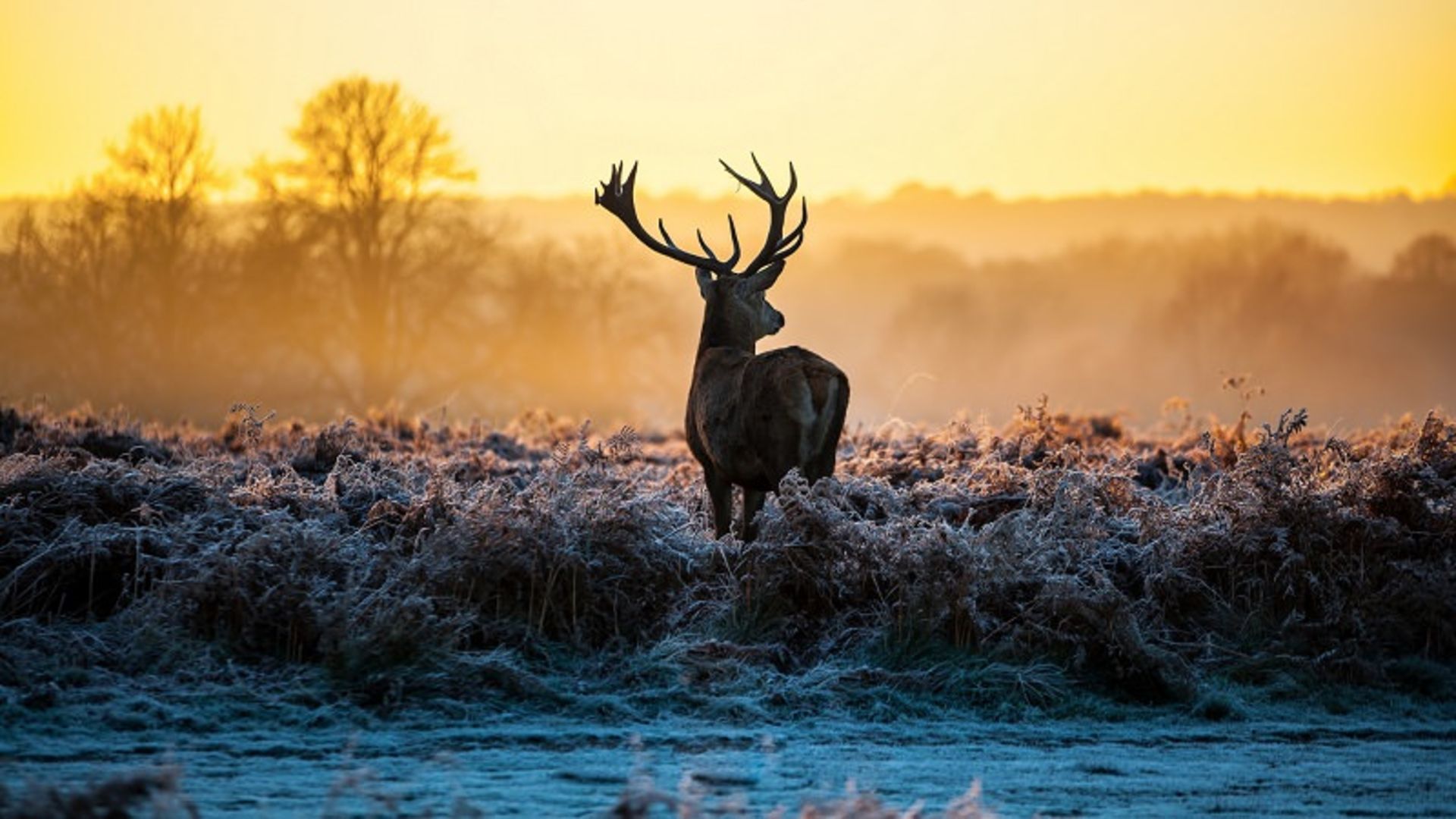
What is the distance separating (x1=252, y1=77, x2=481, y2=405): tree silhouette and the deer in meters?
33.9

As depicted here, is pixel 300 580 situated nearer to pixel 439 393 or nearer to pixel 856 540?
pixel 856 540

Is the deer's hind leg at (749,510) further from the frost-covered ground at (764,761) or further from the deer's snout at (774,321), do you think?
the frost-covered ground at (764,761)

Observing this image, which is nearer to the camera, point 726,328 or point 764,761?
point 764,761

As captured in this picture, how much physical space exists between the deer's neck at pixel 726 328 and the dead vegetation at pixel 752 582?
4.44 feet

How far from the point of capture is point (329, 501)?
13578 millimetres

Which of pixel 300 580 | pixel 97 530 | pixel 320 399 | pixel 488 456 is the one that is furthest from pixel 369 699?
pixel 320 399

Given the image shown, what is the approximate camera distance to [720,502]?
13.4 m

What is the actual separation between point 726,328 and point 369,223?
34.9 m

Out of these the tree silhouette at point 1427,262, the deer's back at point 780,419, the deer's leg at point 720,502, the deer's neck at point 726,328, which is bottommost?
the deer's leg at point 720,502

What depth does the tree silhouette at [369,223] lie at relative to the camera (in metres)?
47.9

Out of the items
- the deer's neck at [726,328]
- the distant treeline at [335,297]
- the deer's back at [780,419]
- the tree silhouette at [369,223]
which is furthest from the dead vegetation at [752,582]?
the tree silhouette at [369,223]

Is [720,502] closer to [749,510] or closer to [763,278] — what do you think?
[749,510]

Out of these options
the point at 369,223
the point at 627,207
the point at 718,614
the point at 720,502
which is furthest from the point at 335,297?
the point at 718,614

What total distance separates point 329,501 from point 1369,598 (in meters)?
7.17
